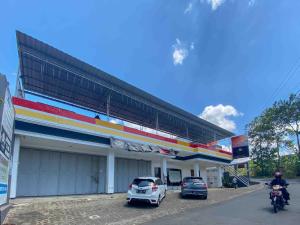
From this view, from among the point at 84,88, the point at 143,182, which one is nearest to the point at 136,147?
the point at 84,88

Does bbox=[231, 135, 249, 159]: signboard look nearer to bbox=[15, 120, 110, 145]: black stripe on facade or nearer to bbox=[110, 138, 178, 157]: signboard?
bbox=[110, 138, 178, 157]: signboard

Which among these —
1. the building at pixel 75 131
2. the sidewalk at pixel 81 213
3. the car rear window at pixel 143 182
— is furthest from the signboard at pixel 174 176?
the sidewalk at pixel 81 213

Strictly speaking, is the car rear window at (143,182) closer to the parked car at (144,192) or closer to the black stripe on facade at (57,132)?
the parked car at (144,192)

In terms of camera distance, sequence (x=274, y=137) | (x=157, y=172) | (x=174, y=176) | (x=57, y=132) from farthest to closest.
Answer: (x=274, y=137), (x=174, y=176), (x=157, y=172), (x=57, y=132)

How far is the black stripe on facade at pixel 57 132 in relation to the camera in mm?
14148

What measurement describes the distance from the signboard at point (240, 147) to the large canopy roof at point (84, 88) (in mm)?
12388

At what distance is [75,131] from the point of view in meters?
16.8

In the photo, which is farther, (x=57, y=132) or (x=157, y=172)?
(x=157, y=172)

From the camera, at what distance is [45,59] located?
16062mm

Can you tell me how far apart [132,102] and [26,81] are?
29.0 ft

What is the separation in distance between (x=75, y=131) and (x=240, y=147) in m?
28.7

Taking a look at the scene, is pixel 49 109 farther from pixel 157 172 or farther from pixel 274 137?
pixel 274 137

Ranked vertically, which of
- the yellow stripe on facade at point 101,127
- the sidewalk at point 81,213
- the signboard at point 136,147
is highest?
the yellow stripe on facade at point 101,127

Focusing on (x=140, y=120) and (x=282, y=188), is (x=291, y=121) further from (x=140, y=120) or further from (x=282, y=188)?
A: (x=282, y=188)
